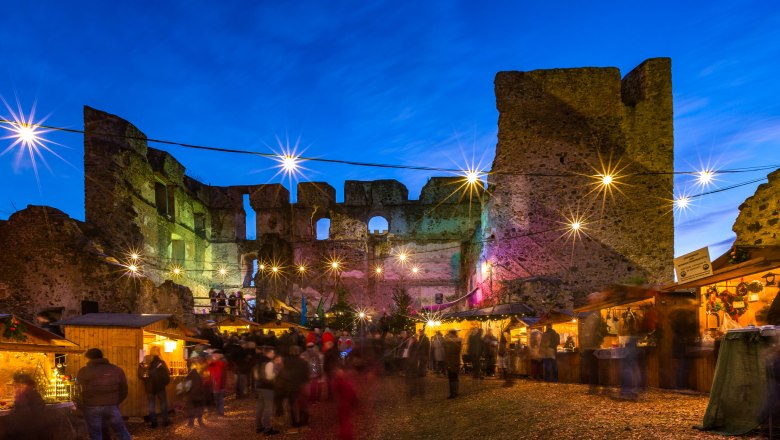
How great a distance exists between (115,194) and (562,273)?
64.0 feet

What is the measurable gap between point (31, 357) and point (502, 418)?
6.79 m

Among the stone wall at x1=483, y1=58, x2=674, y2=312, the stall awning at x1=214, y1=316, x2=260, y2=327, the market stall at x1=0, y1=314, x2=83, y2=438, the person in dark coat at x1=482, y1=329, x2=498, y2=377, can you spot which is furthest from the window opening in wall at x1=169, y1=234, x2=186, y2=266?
the market stall at x1=0, y1=314, x2=83, y2=438

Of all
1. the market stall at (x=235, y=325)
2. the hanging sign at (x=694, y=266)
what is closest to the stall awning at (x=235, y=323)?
the market stall at (x=235, y=325)

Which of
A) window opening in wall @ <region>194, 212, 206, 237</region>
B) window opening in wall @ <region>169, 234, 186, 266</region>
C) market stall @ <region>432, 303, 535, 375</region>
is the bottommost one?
market stall @ <region>432, 303, 535, 375</region>

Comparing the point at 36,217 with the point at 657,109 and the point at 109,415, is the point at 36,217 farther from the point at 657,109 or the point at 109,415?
the point at 657,109

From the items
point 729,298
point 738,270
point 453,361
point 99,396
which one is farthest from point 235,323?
point 738,270

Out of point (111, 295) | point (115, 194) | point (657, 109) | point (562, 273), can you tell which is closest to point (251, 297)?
point (115, 194)

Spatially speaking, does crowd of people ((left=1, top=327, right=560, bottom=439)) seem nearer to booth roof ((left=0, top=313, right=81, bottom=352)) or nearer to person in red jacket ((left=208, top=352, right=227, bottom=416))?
person in red jacket ((left=208, top=352, right=227, bottom=416))

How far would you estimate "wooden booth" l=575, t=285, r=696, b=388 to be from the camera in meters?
10.3

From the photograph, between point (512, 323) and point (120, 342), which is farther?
point (512, 323)

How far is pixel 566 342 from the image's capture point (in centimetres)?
1495

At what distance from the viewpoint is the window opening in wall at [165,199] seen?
33269mm

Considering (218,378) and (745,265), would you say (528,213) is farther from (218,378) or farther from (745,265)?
(218,378)

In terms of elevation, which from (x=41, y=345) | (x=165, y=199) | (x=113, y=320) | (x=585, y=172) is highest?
(x=165, y=199)
